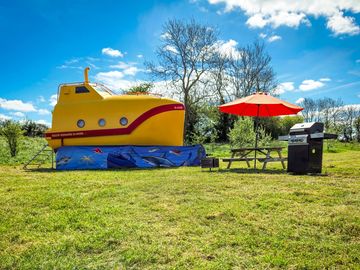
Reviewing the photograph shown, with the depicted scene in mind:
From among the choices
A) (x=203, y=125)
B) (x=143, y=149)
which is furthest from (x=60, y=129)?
(x=203, y=125)

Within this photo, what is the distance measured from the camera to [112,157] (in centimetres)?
1277

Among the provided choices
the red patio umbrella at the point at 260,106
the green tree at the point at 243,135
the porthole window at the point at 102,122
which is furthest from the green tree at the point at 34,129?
the red patio umbrella at the point at 260,106

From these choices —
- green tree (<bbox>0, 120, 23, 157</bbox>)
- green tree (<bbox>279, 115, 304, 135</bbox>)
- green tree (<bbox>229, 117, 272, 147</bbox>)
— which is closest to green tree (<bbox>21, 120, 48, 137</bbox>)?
green tree (<bbox>0, 120, 23, 157</bbox>)

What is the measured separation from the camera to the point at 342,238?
3.75m

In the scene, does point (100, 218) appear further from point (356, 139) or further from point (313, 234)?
point (356, 139)

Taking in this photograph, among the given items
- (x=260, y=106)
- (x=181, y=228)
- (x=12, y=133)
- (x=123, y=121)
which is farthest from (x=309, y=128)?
(x=12, y=133)

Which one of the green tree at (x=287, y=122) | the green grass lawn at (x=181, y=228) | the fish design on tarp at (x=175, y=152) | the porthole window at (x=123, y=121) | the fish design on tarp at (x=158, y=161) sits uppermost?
the green tree at (x=287, y=122)

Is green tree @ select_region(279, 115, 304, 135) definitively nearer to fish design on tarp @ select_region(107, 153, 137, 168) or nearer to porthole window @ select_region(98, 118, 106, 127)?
fish design on tarp @ select_region(107, 153, 137, 168)

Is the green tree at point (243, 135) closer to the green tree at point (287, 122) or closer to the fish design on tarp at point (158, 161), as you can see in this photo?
the fish design on tarp at point (158, 161)

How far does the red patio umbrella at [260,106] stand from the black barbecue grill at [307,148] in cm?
188

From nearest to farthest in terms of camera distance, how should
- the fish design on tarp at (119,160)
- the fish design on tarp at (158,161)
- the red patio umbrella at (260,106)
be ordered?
the red patio umbrella at (260,106) → the fish design on tarp at (119,160) → the fish design on tarp at (158,161)

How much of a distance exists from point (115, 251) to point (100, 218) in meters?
1.21

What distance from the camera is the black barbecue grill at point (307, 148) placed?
31.7ft

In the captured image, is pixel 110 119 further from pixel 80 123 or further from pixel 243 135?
pixel 243 135
